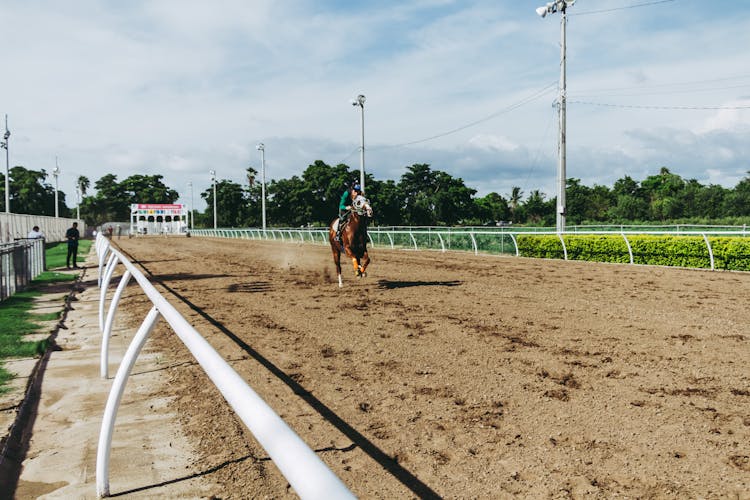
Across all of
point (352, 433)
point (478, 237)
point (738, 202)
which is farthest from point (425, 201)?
point (352, 433)

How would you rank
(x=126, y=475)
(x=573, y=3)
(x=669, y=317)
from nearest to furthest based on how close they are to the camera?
(x=126, y=475) < (x=669, y=317) < (x=573, y=3)

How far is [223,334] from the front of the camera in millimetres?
6840

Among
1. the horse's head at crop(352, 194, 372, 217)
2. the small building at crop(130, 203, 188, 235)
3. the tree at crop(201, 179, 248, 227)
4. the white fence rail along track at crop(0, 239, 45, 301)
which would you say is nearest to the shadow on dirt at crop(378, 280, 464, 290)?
the horse's head at crop(352, 194, 372, 217)

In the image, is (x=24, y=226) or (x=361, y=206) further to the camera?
(x=24, y=226)

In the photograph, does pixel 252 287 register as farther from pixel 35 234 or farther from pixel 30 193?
pixel 30 193

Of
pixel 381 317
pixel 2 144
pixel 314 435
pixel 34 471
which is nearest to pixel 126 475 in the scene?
pixel 34 471

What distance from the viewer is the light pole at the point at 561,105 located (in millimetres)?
21938

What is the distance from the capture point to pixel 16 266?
11828mm

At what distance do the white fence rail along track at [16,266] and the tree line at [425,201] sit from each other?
49880 millimetres

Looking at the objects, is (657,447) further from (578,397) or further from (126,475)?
(126,475)

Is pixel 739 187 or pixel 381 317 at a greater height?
pixel 739 187

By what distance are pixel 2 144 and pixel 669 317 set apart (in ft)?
131

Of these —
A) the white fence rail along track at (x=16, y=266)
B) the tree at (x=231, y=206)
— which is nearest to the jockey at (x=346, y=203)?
the white fence rail along track at (x=16, y=266)

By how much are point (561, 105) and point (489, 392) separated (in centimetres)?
2011
